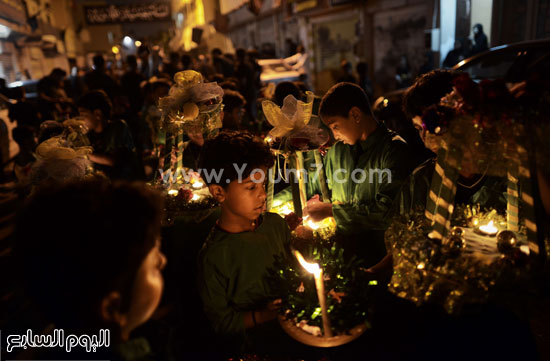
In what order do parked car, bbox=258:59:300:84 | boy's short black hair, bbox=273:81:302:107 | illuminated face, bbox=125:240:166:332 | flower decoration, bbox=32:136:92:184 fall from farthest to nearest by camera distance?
parked car, bbox=258:59:300:84, boy's short black hair, bbox=273:81:302:107, flower decoration, bbox=32:136:92:184, illuminated face, bbox=125:240:166:332

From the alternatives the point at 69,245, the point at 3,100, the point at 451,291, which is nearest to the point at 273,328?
the point at 451,291

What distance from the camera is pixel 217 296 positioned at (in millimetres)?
1783

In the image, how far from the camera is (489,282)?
1.37 meters

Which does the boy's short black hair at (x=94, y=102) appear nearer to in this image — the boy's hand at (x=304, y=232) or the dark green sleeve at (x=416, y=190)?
the boy's hand at (x=304, y=232)

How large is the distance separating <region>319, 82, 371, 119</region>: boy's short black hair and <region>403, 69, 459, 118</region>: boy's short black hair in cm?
50

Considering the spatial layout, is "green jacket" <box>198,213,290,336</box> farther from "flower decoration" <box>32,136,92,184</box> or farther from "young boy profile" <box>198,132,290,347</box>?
"flower decoration" <box>32,136,92,184</box>

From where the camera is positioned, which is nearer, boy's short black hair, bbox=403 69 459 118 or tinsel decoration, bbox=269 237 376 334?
tinsel decoration, bbox=269 237 376 334

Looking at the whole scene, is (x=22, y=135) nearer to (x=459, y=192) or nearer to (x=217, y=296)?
(x=217, y=296)

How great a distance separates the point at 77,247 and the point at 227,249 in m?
0.89

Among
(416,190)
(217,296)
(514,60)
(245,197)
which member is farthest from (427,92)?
(514,60)

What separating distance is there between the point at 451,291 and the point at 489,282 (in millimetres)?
135

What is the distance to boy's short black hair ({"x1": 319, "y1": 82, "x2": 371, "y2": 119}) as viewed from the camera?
283 centimetres

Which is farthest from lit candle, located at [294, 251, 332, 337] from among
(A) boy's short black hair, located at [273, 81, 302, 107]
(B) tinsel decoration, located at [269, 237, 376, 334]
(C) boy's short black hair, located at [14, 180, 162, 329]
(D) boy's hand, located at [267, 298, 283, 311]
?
(A) boy's short black hair, located at [273, 81, 302, 107]

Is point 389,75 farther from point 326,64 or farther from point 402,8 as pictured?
point 326,64
